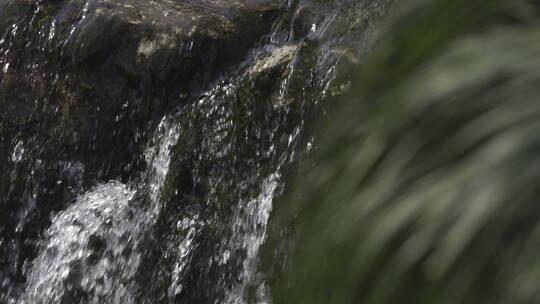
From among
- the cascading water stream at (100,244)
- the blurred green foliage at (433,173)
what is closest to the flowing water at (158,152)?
the cascading water stream at (100,244)

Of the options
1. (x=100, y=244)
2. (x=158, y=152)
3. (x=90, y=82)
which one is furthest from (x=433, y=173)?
(x=90, y=82)

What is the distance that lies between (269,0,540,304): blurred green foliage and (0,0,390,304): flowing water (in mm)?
1863

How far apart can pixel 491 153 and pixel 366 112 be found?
0.31 meters

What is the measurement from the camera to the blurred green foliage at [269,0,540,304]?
1306mm

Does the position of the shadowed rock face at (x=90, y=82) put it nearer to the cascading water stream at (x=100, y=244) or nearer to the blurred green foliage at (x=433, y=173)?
the cascading water stream at (x=100, y=244)

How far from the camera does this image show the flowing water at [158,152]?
4020 millimetres

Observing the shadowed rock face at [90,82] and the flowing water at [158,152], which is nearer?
the flowing water at [158,152]

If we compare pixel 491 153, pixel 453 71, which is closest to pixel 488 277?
pixel 491 153

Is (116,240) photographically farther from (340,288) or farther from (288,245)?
(340,288)

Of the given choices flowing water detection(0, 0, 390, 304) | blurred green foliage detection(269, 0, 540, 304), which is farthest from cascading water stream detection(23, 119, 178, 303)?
blurred green foliage detection(269, 0, 540, 304)

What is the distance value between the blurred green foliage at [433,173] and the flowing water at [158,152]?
1863 mm

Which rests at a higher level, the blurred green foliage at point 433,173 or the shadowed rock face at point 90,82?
the shadowed rock face at point 90,82

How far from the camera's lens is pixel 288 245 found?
1.96 meters

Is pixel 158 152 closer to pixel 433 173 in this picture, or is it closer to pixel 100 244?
pixel 100 244
